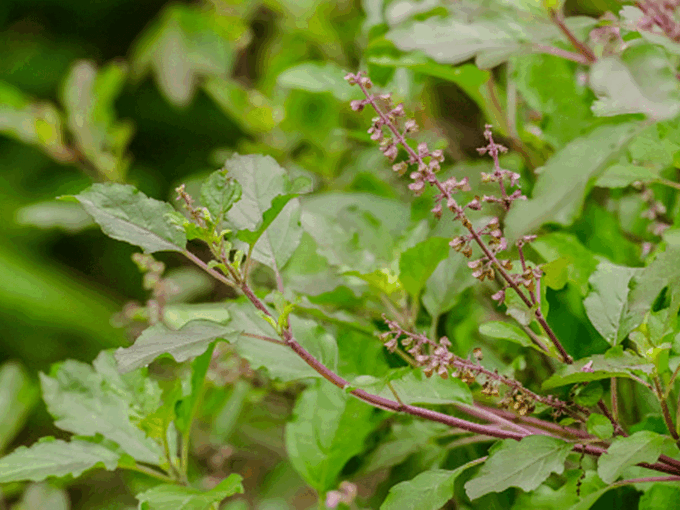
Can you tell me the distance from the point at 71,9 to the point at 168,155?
0.53 m

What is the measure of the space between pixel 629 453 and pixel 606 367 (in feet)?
0.17

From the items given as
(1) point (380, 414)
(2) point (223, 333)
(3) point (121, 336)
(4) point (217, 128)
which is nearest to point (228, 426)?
(1) point (380, 414)

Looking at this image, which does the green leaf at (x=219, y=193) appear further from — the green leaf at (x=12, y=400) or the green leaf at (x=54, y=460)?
the green leaf at (x=12, y=400)

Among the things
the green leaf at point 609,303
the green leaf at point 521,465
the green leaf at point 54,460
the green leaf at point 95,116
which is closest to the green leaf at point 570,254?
the green leaf at point 609,303

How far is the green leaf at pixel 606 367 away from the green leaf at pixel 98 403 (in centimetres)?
36

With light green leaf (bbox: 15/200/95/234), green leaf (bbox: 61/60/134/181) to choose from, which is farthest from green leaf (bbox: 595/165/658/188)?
light green leaf (bbox: 15/200/95/234)

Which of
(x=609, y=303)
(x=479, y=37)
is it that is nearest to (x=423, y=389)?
(x=609, y=303)

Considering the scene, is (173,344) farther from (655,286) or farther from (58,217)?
(58,217)

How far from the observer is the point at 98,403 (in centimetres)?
58

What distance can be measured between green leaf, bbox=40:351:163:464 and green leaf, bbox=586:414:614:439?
0.36 m

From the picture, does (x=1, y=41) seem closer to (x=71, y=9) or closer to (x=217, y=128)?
(x=71, y=9)

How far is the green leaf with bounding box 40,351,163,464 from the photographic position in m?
0.56

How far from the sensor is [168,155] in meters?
2.08

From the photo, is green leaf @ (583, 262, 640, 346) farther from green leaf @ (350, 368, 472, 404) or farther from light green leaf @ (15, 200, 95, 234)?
light green leaf @ (15, 200, 95, 234)
